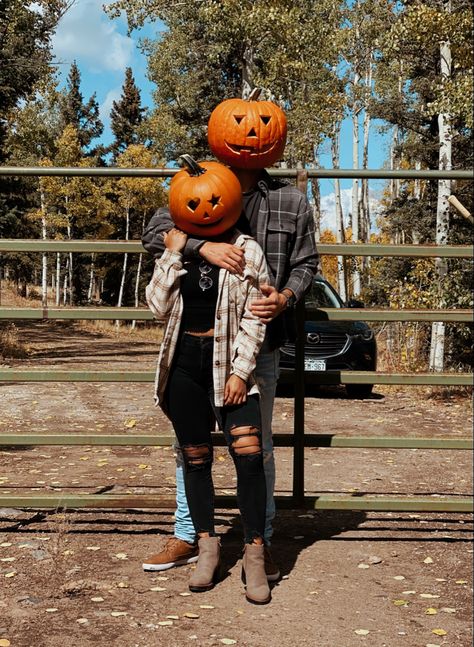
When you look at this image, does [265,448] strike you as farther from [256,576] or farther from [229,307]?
[229,307]

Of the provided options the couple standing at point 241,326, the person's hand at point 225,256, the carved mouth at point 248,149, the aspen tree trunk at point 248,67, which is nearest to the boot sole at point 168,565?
the couple standing at point 241,326

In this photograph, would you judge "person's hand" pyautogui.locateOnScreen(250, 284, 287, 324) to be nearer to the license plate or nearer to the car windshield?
the license plate

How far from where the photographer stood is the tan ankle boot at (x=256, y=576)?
3.63m

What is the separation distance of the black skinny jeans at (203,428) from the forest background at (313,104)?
329 cm

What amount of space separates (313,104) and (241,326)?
25.8 meters

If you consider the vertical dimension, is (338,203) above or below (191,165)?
above

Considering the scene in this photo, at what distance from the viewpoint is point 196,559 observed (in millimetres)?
4152

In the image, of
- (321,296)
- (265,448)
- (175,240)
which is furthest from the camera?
(321,296)

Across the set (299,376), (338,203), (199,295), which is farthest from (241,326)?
A: (338,203)

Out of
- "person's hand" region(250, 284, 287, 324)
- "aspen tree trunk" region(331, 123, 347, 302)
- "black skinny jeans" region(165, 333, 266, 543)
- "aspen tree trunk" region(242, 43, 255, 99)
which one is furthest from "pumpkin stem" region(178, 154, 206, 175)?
"aspen tree trunk" region(242, 43, 255, 99)

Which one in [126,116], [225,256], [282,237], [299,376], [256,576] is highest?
[126,116]

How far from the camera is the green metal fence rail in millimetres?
4285

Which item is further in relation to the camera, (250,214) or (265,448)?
(265,448)

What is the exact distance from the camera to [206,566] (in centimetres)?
378
